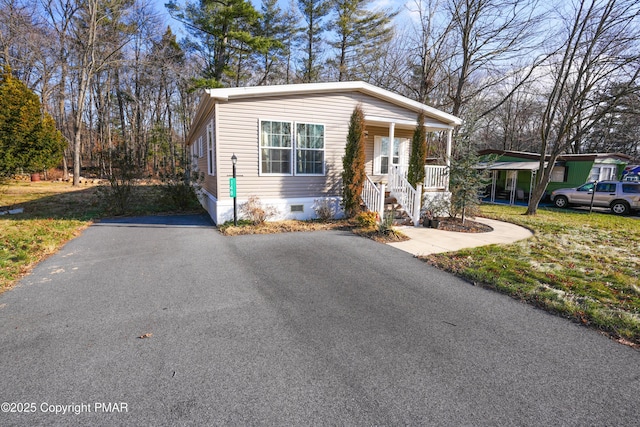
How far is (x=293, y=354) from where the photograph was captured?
2648mm

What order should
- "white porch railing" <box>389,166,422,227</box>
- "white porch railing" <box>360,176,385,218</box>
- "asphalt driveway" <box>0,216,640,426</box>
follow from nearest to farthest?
"asphalt driveway" <box>0,216,640,426</box> → "white porch railing" <box>360,176,385,218</box> → "white porch railing" <box>389,166,422,227</box>

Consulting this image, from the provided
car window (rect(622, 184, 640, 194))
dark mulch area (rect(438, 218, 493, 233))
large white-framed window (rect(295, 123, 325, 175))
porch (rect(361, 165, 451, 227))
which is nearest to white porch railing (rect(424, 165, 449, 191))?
porch (rect(361, 165, 451, 227))

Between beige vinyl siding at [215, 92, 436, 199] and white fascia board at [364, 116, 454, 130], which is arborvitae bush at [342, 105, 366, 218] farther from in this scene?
white fascia board at [364, 116, 454, 130]

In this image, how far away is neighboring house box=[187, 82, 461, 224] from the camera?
7996mm

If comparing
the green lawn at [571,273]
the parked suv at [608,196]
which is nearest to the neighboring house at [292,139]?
the green lawn at [571,273]

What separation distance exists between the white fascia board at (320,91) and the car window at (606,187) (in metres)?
8.37

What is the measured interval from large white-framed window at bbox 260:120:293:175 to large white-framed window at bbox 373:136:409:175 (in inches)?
146

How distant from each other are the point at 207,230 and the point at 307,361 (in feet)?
19.6

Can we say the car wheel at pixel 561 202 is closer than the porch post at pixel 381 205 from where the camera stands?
No

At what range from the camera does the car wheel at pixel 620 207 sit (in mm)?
12709

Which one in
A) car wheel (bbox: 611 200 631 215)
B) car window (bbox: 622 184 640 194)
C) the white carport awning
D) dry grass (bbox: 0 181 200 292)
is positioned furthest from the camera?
the white carport awning

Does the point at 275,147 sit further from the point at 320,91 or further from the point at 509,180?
the point at 509,180

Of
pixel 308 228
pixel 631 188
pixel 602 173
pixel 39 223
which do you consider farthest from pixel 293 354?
pixel 602 173

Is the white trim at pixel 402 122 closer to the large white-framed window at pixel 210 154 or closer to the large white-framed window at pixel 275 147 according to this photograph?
the large white-framed window at pixel 275 147
